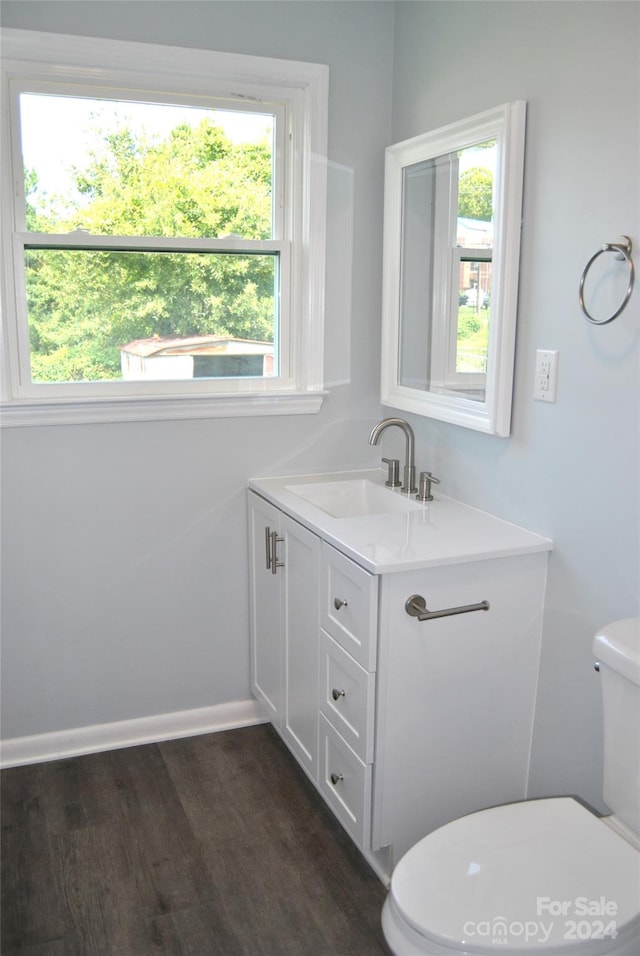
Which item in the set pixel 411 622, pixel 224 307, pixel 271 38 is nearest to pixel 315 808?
pixel 411 622

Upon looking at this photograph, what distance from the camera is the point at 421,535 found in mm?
1997

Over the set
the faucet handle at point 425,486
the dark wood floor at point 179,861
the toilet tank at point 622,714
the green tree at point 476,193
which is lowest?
the dark wood floor at point 179,861

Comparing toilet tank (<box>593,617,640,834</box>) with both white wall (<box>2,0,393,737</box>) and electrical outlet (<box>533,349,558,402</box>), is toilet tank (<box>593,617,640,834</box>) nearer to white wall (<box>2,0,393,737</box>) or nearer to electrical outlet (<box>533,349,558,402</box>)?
electrical outlet (<box>533,349,558,402</box>)

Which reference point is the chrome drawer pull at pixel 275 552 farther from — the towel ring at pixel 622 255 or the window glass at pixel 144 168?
the towel ring at pixel 622 255

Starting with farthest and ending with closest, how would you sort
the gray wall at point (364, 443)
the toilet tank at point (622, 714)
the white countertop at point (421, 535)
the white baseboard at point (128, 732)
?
the white baseboard at point (128, 732)
the white countertop at point (421, 535)
the gray wall at point (364, 443)
the toilet tank at point (622, 714)

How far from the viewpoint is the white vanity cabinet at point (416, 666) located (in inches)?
72.2

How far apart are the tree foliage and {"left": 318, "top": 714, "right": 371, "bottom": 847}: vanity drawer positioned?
126 cm

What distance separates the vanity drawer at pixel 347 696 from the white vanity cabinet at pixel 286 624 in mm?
68

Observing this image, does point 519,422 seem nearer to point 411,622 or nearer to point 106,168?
point 411,622

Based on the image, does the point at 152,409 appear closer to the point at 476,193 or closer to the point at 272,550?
the point at 272,550

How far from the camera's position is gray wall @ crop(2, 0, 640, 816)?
1.72 meters

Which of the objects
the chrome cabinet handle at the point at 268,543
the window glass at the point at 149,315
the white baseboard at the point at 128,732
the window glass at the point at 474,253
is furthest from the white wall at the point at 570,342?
the white baseboard at the point at 128,732

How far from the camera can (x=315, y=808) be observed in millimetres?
2279

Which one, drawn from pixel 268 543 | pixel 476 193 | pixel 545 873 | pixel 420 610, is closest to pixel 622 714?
pixel 545 873
